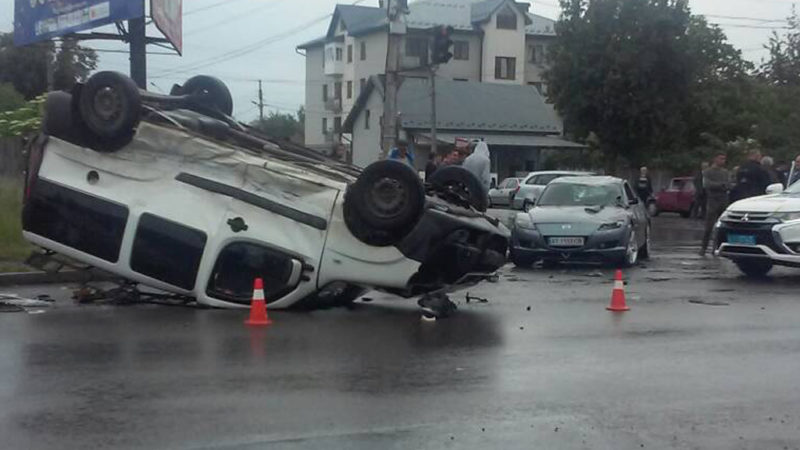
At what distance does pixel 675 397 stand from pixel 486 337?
2668 mm

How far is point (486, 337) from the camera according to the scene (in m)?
9.79

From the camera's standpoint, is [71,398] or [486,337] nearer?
[71,398]

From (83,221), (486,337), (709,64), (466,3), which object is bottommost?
(486,337)

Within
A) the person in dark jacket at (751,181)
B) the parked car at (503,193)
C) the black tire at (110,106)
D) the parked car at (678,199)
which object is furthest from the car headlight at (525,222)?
the parked car at (503,193)

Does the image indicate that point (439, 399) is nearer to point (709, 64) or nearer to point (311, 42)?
point (709, 64)

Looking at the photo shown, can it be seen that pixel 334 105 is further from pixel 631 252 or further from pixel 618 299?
pixel 618 299

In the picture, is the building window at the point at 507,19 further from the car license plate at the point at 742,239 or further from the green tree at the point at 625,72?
the car license plate at the point at 742,239

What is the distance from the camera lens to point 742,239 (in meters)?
15.3

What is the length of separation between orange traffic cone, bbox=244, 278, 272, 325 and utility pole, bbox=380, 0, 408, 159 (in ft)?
33.9

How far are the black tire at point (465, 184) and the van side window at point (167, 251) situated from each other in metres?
2.93

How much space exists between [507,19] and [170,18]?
50.2 meters

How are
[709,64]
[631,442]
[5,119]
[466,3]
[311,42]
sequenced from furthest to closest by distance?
[311,42] < [466,3] < [709,64] < [5,119] < [631,442]

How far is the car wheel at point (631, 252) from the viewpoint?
659 inches

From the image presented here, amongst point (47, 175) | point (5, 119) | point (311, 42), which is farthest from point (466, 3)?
point (47, 175)
